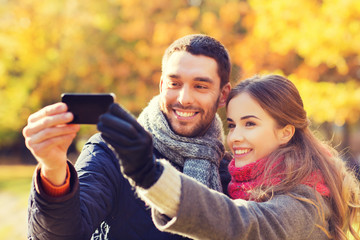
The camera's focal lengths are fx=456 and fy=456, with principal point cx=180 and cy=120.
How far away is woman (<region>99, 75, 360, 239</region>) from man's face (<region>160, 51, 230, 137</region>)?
0.22 meters

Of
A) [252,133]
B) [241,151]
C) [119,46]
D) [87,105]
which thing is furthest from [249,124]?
[119,46]

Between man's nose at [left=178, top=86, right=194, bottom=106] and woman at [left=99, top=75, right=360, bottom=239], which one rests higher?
man's nose at [left=178, top=86, right=194, bottom=106]

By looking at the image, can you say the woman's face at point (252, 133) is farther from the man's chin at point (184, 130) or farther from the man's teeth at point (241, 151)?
the man's chin at point (184, 130)

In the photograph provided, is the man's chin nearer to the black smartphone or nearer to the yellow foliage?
the black smartphone

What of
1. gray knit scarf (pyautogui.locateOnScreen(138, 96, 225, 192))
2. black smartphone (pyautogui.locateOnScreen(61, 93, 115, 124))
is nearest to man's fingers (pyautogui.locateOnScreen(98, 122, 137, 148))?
black smartphone (pyautogui.locateOnScreen(61, 93, 115, 124))

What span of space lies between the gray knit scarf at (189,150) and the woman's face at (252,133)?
6.9 inches

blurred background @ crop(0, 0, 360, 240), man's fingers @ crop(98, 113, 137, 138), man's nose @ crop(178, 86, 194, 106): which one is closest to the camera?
man's fingers @ crop(98, 113, 137, 138)

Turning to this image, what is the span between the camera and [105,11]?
55.5ft

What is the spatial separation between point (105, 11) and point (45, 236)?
15747mm

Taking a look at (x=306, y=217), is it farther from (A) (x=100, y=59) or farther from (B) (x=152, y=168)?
(A) (x=100, y=59)

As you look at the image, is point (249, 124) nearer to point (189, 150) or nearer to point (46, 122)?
point (189, 150)

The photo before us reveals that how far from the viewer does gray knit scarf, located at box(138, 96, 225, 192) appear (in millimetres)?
2809

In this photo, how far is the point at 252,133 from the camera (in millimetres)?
2771

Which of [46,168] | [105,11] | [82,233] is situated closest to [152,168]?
[46,168]
